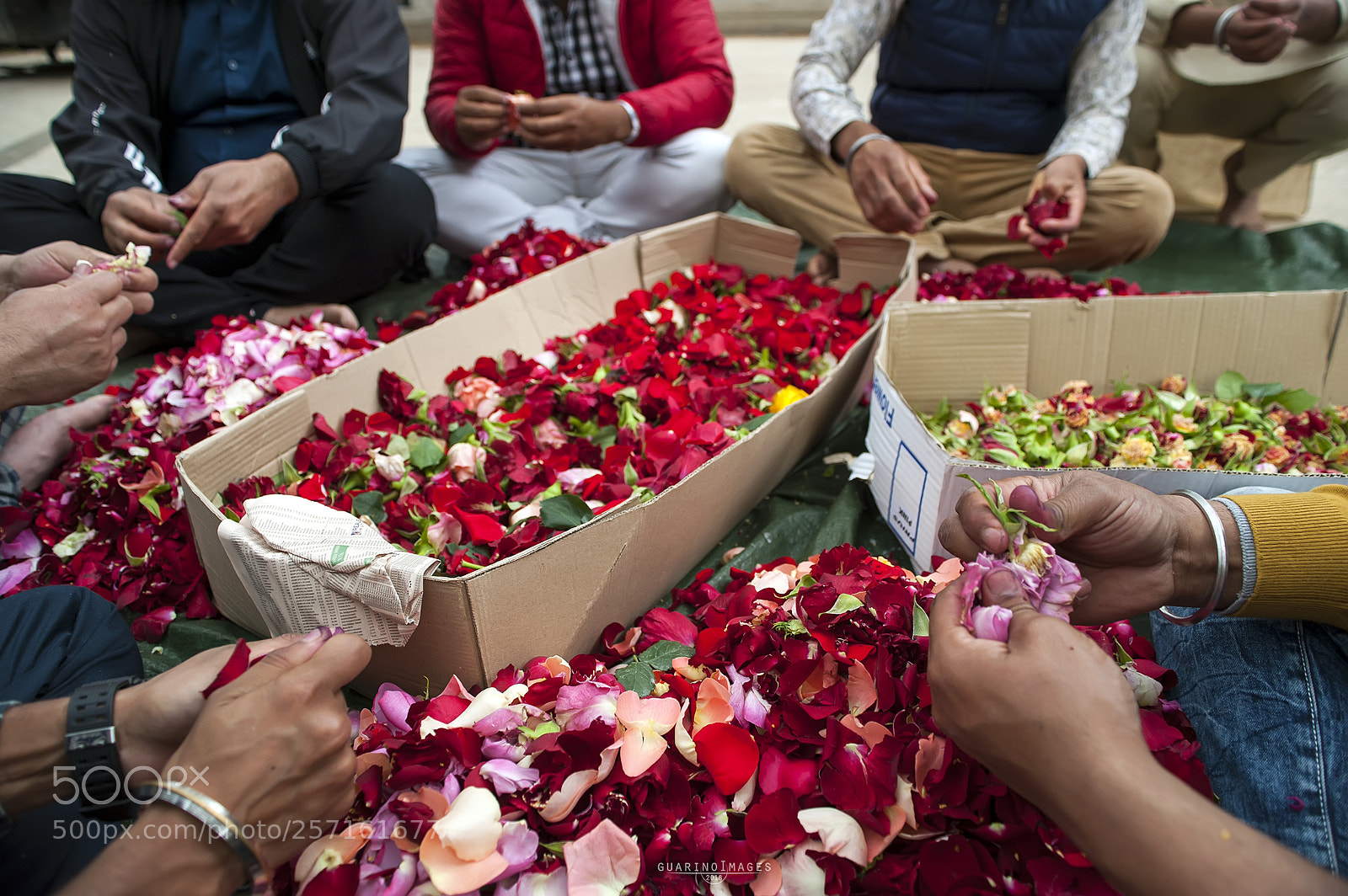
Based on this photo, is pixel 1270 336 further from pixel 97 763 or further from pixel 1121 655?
pixel 97 763

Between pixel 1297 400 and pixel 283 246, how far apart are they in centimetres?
229

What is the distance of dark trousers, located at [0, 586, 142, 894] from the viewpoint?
0.76 meters

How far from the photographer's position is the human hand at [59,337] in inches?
43.9

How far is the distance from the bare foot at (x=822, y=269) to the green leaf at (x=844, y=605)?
4.31ft

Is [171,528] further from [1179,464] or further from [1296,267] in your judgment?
[1296,267]

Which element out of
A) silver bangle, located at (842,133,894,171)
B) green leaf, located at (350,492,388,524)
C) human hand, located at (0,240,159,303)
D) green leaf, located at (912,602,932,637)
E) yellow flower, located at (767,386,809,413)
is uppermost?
human hand, located at (0,240,159,303)

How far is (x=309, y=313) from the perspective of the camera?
1.97m

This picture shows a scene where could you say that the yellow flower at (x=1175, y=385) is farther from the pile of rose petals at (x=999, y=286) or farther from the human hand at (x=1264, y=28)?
the human hand at (x=1264, y=28)

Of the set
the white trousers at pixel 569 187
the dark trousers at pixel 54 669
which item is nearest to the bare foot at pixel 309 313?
the white trousers at pixel 569 187

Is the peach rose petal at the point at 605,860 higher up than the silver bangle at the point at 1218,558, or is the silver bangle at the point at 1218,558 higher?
the silver bangle at the point at 1218,558

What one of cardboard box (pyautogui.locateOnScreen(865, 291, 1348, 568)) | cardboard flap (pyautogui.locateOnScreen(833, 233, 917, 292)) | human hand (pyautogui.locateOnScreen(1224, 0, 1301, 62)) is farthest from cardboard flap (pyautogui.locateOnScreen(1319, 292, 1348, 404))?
human hand (pyautogui.locateOnScreen(1224, 0, 1301, 62))

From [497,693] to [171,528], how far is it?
0.74m

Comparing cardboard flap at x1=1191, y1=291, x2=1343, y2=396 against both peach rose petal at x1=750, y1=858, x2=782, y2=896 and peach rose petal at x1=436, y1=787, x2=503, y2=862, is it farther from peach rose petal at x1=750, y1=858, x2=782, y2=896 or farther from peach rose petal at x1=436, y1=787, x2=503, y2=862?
peach rose petal at x1=436, y1=787, x2=503, y2=862

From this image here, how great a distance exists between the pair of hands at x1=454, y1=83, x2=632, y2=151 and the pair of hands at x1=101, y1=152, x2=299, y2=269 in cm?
68
